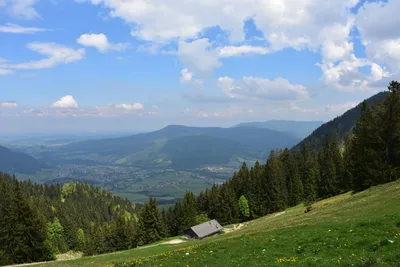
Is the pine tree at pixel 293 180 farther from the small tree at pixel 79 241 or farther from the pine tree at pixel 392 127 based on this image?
the small tree at pixel 79 241

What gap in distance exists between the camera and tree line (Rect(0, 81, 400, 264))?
5984cm

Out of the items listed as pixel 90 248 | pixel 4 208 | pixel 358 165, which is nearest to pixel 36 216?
pixel 4 208

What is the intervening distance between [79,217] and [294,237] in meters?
165

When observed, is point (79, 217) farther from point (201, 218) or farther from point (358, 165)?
point (358, 165)

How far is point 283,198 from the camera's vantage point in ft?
371

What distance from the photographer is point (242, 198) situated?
112 m

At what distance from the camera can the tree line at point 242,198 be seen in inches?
2356

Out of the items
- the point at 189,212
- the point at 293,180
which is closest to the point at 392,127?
the point at 293,180

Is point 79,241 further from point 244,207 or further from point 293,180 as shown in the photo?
point 293,180

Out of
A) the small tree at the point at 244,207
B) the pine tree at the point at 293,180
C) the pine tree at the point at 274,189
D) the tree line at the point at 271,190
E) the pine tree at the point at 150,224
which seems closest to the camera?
the pine tree at the point at 150,224

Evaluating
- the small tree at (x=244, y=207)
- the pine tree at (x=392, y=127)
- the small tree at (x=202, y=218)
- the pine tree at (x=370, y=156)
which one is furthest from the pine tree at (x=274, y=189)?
the pine tree at (x=392, y=127)

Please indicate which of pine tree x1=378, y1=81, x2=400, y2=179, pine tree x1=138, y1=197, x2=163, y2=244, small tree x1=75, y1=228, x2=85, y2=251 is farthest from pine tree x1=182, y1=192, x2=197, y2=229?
pine tree x1=378, y1=81, x2=400, y2=179

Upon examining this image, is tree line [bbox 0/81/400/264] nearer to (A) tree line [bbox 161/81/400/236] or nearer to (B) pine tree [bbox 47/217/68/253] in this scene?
(A) tree line [bbox 161/81/400/236]

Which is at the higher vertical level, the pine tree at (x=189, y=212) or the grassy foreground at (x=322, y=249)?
the grassy foreground at (x=322, y=249)
